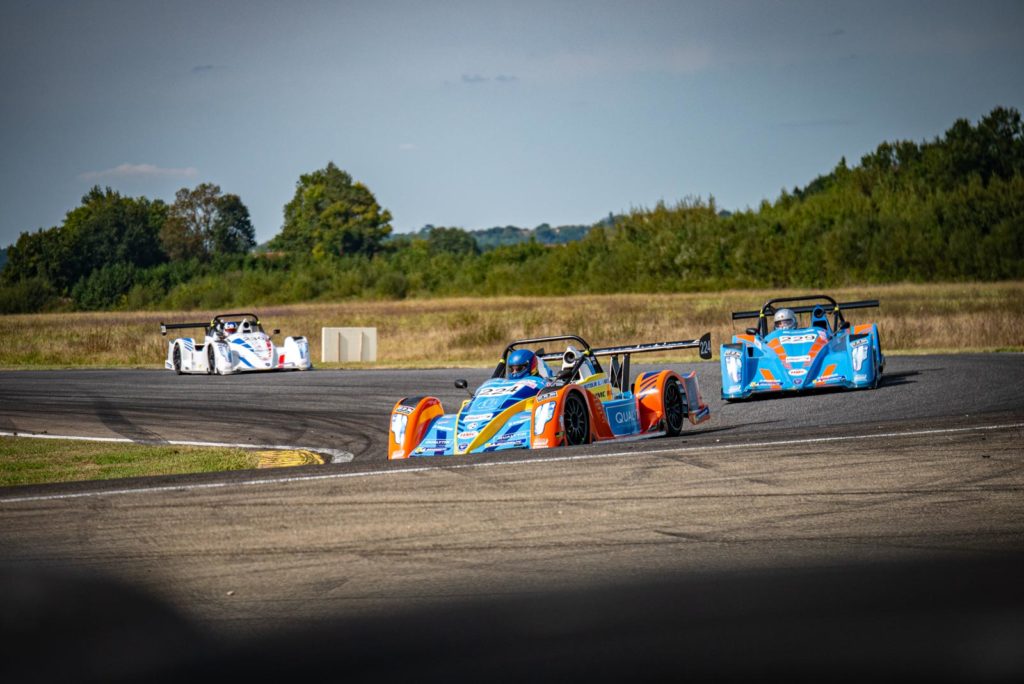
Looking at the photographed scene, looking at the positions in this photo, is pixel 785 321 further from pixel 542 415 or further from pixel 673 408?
pixel 542 415

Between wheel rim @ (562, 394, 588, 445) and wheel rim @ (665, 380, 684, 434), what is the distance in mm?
2086

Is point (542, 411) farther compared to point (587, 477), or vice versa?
point (542, 411)

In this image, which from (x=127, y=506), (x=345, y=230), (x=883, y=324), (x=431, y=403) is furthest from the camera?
(x=345, y=230)

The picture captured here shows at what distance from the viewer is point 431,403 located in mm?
12914

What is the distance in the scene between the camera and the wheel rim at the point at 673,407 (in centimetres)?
1440

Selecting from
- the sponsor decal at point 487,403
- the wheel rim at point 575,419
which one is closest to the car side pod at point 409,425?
the sponsor decal at point 487,403

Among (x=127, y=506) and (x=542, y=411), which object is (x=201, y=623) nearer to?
(x=127, y=506)

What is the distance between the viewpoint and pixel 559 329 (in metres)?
40.4

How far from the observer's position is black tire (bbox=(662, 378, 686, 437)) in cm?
1433

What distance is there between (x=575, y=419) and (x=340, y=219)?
389ft

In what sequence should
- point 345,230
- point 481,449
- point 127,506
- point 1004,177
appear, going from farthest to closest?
1. point 345,230
2. point 1004,177
3. point 481,449
4. point 127,506

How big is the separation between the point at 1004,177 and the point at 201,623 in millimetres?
82485

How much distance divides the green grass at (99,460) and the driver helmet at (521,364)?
3.32 meters

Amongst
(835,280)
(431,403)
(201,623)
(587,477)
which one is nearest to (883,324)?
(431,403)
